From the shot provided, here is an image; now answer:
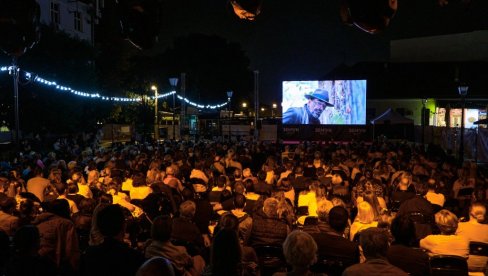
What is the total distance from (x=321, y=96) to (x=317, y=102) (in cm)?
47

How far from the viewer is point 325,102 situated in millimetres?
31250

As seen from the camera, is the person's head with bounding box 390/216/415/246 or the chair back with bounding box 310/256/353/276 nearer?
the person's head with bounding box 390/216/415/246

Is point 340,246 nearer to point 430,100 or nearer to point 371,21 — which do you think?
point 371,21

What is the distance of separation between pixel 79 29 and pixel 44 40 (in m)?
14.0

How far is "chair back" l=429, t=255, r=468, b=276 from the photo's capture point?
15.0ft

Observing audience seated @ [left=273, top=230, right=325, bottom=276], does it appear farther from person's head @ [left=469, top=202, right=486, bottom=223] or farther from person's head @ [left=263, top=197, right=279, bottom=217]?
person's head @ [left=469, top=202, right=486, bottom=223]

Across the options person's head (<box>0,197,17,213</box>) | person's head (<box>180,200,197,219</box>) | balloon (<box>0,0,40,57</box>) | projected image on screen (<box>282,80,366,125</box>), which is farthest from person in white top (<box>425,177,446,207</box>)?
projected image on screen (<box>282,80,366,125</box>)

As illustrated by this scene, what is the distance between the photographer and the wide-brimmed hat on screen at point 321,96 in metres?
31.1

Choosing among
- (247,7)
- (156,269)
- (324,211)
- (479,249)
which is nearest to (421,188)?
(479,249)

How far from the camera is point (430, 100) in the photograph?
134ft

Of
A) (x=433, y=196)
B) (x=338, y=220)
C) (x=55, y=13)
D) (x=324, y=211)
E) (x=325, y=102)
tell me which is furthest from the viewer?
(x=55, y=13)

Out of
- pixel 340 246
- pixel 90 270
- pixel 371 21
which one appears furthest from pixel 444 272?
pixel 90 270

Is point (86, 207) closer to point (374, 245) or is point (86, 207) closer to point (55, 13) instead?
point (374, 245)

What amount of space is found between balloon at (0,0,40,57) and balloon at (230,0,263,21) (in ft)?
6.92
